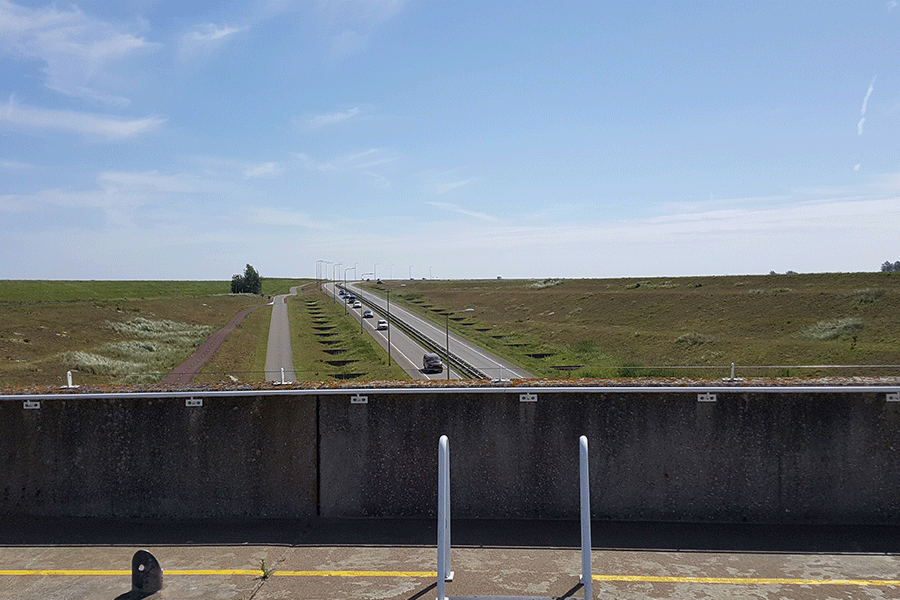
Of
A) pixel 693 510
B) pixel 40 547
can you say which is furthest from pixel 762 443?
pixel 40 547

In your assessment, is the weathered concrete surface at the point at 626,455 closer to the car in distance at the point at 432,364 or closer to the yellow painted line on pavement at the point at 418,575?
the yellow painted line on pavement at the point at 418,575

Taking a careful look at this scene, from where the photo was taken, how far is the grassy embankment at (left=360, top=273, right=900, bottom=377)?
152ft

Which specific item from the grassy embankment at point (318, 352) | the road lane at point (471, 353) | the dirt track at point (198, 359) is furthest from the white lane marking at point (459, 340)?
the dirt track at point (198, 359)

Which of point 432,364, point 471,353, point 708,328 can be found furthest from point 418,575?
point 708,328

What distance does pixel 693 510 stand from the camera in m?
7.69

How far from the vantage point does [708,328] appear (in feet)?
216

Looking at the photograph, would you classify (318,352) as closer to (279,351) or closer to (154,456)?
(279,351)

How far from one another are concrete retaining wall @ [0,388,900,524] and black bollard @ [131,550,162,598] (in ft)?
6.18

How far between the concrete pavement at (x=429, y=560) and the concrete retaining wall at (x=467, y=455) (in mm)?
298

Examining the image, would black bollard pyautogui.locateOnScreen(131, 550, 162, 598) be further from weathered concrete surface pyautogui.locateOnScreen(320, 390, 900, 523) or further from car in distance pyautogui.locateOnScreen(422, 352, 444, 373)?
car in distance pyautogui.locateOnScreen(422, 352, 444, 373)

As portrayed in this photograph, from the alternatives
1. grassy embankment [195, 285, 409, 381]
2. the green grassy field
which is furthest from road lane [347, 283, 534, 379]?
grassy embankment [195, 285, 409, 381]

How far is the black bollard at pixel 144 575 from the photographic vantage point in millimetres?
6051

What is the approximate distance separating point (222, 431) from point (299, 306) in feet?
368

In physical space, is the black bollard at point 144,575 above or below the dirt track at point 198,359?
above
